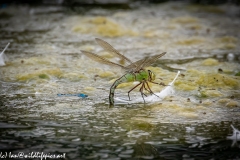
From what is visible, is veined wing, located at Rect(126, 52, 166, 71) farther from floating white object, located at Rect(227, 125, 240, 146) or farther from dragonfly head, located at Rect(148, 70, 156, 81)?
floating white object, located at Rect(227, 125, 240, 146)

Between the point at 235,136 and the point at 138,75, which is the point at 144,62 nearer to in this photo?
the point at 138,75

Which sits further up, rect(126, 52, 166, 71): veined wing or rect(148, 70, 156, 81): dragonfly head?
A: rect(126, 52, 166, 71): veined wing

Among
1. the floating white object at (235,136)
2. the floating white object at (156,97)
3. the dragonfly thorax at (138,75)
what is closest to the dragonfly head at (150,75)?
the dragonfly thorax at (138,75)

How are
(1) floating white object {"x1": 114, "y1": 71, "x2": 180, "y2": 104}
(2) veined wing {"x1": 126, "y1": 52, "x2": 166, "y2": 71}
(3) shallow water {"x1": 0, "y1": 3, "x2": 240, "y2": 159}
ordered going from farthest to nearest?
(1) floating white object {"x1": 114, "y1": 71, "x2": 180, "y2": 104} → (2) veined wing {"x1": 126, "y1": 52, "x2": 166, "y2": 71} → (3) shallow water {"x1": 0, "y1": 3, "x2": 240, "y2": 159}

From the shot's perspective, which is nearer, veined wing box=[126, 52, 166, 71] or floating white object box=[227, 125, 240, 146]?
floating white object box=[227, 125, 240, 146]

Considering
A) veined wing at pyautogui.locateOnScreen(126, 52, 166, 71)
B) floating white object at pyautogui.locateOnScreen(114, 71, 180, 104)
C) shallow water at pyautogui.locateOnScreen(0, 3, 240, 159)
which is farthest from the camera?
floating white object at pyautogui.locateOnScreen(114, 71, 180, 104)

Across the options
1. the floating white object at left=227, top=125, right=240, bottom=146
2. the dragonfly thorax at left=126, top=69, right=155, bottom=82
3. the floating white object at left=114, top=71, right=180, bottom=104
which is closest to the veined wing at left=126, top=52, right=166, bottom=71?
the dragonfly thorax at left=126, top=69, right=155, bottom=82

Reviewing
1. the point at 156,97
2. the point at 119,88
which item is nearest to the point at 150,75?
the point at 156,97

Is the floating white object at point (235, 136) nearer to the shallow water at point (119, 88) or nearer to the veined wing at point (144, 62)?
the shallow water at point (119, 88)

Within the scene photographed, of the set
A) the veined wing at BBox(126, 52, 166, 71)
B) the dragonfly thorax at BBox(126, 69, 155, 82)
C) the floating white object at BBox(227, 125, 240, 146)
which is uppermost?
the veined wing at BBox(126, 52, 166, 71)
